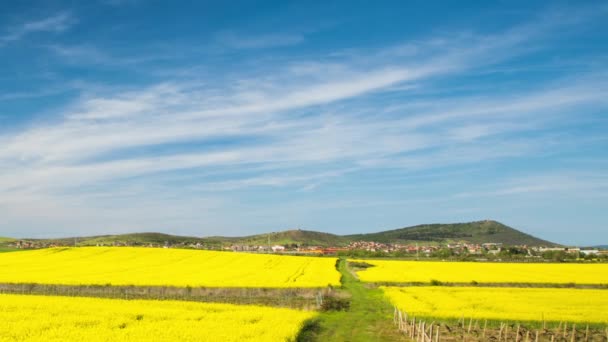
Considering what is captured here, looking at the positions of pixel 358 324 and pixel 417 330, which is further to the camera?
pixel 358 324

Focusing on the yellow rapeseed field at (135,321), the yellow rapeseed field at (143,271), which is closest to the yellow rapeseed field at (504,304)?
the yellow rapeseed field at (135,321)

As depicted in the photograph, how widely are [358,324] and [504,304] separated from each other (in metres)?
11.1

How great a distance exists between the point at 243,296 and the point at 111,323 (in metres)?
16.6

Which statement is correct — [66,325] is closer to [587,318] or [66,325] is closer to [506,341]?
[506,341]

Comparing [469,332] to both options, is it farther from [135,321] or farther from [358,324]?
[135,321]

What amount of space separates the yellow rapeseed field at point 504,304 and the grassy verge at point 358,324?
1.24m

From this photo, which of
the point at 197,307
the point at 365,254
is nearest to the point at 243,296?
the point at 197,307

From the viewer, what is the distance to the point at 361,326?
26562 mm

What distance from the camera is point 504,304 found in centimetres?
3325

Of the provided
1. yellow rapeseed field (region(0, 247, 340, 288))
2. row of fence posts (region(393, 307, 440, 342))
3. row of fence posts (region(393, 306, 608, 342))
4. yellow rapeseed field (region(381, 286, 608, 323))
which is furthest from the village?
row of fence posts (region(393, 307, 440, 342))

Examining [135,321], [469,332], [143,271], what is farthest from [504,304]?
[143,271]

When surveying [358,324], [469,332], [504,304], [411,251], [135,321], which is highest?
[411,251]

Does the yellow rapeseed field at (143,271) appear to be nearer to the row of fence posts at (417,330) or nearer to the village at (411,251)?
the row of fence posts at (417,330)

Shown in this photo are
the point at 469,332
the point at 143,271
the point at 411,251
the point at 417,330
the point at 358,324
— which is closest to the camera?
the point at 417,330
